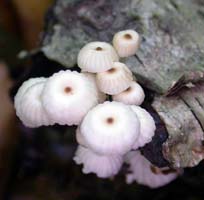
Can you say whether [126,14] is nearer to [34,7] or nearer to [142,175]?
[142,175]

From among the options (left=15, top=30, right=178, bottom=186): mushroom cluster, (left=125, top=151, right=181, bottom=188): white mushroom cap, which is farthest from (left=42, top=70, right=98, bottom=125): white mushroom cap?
(left=125, top=151, right=181, bottom=188): white mushroom cap

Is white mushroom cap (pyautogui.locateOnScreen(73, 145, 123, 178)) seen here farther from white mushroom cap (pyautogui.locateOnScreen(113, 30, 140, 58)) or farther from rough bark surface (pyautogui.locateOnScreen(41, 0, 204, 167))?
white mushroom cap (pyautogui.locateOnScreen(113, 30, 140, 58))

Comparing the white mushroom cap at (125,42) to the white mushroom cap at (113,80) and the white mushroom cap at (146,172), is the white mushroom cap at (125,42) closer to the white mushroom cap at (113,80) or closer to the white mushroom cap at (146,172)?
the white mushroom cap at (113,80)

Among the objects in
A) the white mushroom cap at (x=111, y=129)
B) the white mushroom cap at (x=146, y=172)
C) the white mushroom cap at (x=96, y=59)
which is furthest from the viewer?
the white mushroom cap at (x=146, y=172)

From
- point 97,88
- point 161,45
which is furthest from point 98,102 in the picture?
point 161,45

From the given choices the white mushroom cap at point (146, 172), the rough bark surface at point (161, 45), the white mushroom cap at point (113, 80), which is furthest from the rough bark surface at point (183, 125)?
the white mushroom cap at point (146, 172)

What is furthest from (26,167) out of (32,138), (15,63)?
(15,63)
